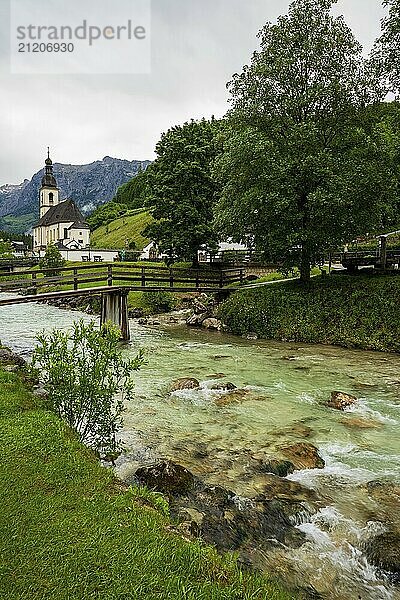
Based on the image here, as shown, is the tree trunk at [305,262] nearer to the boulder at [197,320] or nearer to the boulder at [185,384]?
the boulder at [197,320]

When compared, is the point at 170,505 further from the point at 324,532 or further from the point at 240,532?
the point at 324,532

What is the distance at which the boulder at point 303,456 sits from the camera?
8945 mm

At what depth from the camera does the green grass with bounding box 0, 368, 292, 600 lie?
14.5 feet

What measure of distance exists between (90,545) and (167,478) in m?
3.03

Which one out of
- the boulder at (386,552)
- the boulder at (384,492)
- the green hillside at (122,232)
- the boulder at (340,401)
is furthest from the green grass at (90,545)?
the green hillside at (122,232)

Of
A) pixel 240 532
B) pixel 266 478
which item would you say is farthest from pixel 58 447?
pixel 266 478

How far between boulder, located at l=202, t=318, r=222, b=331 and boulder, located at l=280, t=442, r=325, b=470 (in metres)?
16.4

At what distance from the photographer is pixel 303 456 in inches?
362

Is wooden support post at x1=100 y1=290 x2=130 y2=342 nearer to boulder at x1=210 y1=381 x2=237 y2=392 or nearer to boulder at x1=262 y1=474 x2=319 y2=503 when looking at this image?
boulder at x1=210 y1=381 x2=237 y2=392

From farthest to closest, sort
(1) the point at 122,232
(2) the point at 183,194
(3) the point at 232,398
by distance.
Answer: (1) the point at 122,232, (2) the point at 183,194, (3) the point at 232,398

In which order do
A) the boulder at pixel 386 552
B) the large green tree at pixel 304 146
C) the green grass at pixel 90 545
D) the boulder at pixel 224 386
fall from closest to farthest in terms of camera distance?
1. the green grass at pixel 90 545
2. the boulder at pixel 386 552
3. the boulder at pixel 224 386
4. the large green tree at pixel 304 146

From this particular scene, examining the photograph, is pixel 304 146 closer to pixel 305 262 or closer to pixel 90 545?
pixel 305 262

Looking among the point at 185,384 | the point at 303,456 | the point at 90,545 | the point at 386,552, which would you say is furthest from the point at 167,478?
the point at 185,384

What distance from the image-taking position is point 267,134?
23.4 meters
